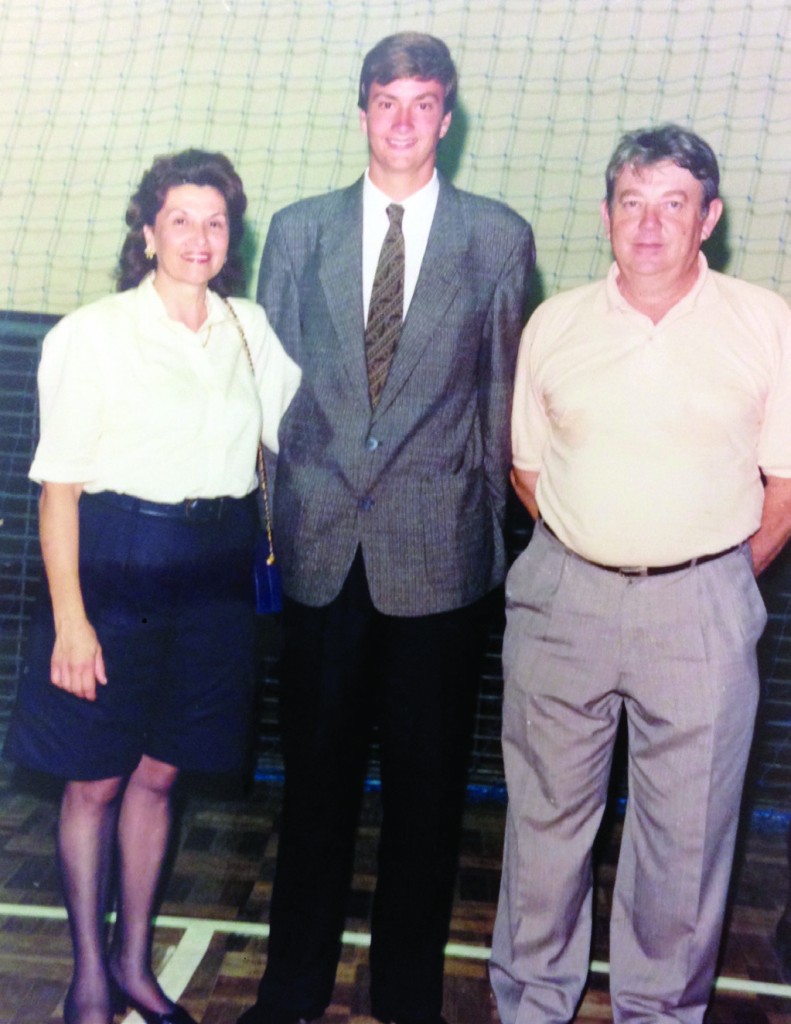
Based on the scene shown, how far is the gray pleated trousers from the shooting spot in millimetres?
1522

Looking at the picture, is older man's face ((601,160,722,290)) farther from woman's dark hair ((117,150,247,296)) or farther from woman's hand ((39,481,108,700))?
woman's hand ((39,481,108,700))

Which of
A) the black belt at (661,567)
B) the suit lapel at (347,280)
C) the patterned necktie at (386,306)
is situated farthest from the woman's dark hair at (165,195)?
the black belt at (661,567)

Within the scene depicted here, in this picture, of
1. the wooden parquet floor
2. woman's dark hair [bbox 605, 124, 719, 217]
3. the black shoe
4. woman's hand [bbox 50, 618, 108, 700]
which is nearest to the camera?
woman's dark hair [bbox 605, 124, 719, 217]

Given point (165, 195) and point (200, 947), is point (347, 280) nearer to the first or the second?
point (165, 195)

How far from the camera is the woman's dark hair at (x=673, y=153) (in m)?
1.45

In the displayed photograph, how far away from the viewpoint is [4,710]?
102 inches

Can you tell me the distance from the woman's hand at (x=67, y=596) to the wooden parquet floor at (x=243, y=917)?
71 centimetres

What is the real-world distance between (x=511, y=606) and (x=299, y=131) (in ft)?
4.31

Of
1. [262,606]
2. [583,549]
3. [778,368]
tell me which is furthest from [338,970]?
[778,368]

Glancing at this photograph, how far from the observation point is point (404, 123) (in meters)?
1.50

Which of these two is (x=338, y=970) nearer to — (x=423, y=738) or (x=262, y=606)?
(x=423, y=738)

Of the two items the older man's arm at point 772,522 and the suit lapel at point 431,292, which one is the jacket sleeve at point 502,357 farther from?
the older man's arm at point 772,522

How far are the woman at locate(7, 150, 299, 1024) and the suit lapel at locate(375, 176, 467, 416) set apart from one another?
220 mm

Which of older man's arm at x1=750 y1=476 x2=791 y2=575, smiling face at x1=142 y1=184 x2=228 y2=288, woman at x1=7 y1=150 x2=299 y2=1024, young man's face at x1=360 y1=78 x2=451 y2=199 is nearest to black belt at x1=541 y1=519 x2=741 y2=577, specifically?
older man's arm at x1=750 y1=476 x2=791 y2=575
